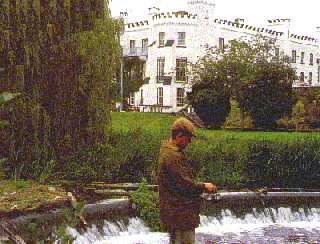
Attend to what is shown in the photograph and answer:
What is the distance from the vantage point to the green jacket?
5621mm

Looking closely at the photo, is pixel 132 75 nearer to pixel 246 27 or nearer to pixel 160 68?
pixel 160 68

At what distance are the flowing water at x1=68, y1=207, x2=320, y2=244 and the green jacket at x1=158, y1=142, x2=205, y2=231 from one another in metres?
3.91

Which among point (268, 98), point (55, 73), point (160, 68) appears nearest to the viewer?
point (55, 73)

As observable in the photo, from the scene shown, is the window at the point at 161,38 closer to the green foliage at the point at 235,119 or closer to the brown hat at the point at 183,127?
the green foliage at the point at 235,119

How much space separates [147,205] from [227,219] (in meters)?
1.88

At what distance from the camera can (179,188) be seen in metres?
5.66

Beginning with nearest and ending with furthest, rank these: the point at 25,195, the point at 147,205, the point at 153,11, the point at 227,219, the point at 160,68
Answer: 1. the point at 25,195
2. the point at 147,205
3. the point at 227,219
4. the point at 160,68
5. the point at 153,11

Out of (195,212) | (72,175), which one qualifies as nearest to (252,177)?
(72,175)

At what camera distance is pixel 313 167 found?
14.8m

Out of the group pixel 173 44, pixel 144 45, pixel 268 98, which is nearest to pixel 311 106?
pixel 268 98

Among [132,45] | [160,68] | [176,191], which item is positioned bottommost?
[176,191]

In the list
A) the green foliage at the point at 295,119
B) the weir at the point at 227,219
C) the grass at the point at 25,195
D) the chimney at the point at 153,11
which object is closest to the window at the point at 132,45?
the chimney at the point at 153,11

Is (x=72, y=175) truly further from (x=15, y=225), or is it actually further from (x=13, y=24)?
(x=15, y=225)

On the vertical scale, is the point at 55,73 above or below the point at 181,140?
above
